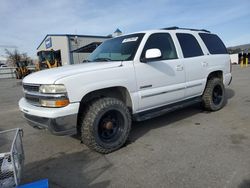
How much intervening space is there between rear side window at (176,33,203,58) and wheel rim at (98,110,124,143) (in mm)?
2086

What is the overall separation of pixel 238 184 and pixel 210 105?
3172 millimetres

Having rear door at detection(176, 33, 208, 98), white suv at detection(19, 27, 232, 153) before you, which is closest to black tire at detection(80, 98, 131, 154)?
white suv at detection(19, 27, 232, 153)

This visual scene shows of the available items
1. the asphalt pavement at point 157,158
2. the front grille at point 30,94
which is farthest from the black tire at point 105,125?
the front grille at point 30,94

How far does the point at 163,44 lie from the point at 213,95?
2.15 meters

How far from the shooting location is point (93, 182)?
2904 millimetres

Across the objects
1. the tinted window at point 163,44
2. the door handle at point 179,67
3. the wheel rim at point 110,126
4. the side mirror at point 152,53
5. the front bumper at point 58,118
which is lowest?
the wheel rim at point 110,126

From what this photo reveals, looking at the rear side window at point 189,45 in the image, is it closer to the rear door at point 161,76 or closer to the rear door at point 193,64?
the rear door at point 193,64

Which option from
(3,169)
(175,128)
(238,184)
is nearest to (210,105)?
(175,128)

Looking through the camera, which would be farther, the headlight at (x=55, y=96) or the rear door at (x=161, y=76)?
the rear door at (x=161, y=76)

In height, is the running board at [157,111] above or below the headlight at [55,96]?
below

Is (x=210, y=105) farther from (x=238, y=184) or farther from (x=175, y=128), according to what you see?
(x=238, y=184)

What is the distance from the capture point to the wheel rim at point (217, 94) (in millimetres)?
5909

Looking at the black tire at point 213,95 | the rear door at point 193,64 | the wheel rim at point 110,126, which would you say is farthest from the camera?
the black tire at point 213,95

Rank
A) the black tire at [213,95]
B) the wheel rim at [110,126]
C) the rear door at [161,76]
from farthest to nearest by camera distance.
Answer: the black tire at [213,95] → the rear door at [161,76] → the wheel rim at [110,126]
